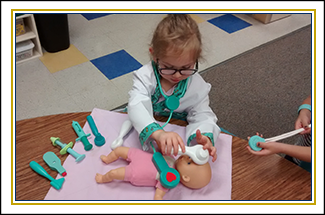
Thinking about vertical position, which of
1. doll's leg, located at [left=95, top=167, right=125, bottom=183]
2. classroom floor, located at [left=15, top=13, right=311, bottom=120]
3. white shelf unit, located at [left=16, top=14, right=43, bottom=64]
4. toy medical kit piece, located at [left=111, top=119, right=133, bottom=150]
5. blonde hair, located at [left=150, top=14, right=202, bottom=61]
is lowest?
classroom floor, located at [left=15, top=13, right=311, bottom=120]

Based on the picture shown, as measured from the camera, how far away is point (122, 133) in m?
0.77

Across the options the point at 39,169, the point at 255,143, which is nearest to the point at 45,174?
the point at 39,169

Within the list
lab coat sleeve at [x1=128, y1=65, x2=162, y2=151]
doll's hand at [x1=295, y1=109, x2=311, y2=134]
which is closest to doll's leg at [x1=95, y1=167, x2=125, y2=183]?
lab coat sleeve at [x1=128, y1=65, x2=162, y2=151]

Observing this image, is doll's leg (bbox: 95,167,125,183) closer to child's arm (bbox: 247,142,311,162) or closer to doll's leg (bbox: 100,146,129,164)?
doll's leg (bbox: 100,146,129,164)

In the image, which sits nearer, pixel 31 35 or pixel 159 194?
pixel 159 194

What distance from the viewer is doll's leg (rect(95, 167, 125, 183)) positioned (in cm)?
66

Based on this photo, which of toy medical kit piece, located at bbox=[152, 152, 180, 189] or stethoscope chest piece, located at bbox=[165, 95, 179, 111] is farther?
stethoscope chest piece, located at bbox=[165, 95, 179, 111]

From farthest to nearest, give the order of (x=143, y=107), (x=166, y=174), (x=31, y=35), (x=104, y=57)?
(x=104, y=57) < (x=31, y=35) < (x=143, y=107) < (x=166, y=174)

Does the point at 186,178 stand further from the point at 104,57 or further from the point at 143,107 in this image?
the point at 104,57

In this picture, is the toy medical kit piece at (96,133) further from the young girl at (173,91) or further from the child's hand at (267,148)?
the child's hand at (267,148)

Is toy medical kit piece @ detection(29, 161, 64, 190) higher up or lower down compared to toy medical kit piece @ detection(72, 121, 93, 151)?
lower down

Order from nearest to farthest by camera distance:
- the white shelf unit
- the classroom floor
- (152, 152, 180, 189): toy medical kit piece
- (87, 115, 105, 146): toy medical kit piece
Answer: (152, 152, 180, 189): toy medical kit piece
(87, 115, 105, 146): toy medical kit piece
the classroom floor
the white shelf unit

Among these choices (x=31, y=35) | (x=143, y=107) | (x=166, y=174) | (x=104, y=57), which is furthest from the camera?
(x=104, y=57)

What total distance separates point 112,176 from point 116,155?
6 cm
